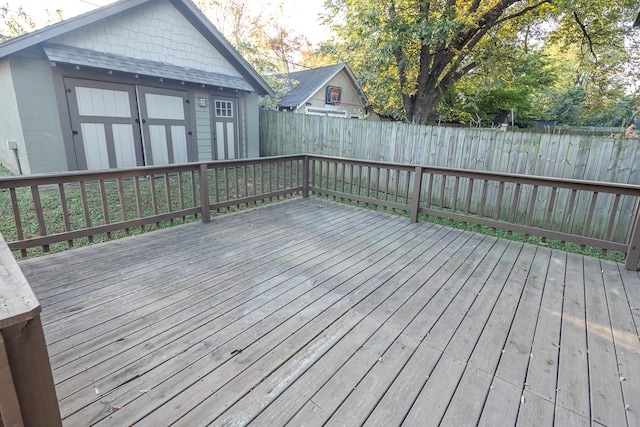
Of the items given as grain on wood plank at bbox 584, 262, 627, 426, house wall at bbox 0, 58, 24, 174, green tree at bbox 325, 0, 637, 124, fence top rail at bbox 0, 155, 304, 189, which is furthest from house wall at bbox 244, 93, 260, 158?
grain on wood plank at bbox 584, 262, 627, 426

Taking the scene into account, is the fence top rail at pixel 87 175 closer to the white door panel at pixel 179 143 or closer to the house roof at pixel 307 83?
the white door panel at pixel 179 143

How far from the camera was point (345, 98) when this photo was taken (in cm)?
1432

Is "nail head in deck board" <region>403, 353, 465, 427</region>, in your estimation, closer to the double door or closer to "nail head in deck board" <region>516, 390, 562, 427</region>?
"nail head in deck board" <region>516, 390, 562, 427</region>

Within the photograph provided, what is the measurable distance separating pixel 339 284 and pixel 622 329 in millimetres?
2019

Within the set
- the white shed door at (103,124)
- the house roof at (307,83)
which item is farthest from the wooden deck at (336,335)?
the house roof at (307,83)

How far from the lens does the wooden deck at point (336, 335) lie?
154cm

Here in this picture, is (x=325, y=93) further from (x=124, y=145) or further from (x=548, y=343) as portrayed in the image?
(x=548, y=343)

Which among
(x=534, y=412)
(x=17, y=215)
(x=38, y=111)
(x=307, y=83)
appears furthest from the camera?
(x=307, y=83)

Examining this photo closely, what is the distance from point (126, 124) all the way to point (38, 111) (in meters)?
1.39

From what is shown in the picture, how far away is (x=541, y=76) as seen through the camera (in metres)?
14.7

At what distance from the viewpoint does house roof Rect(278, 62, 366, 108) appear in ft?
39.8

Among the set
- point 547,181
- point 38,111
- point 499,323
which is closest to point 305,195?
point 547,181

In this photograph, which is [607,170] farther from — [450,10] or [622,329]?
[450,10]

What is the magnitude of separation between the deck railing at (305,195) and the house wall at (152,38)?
2.74 metres
